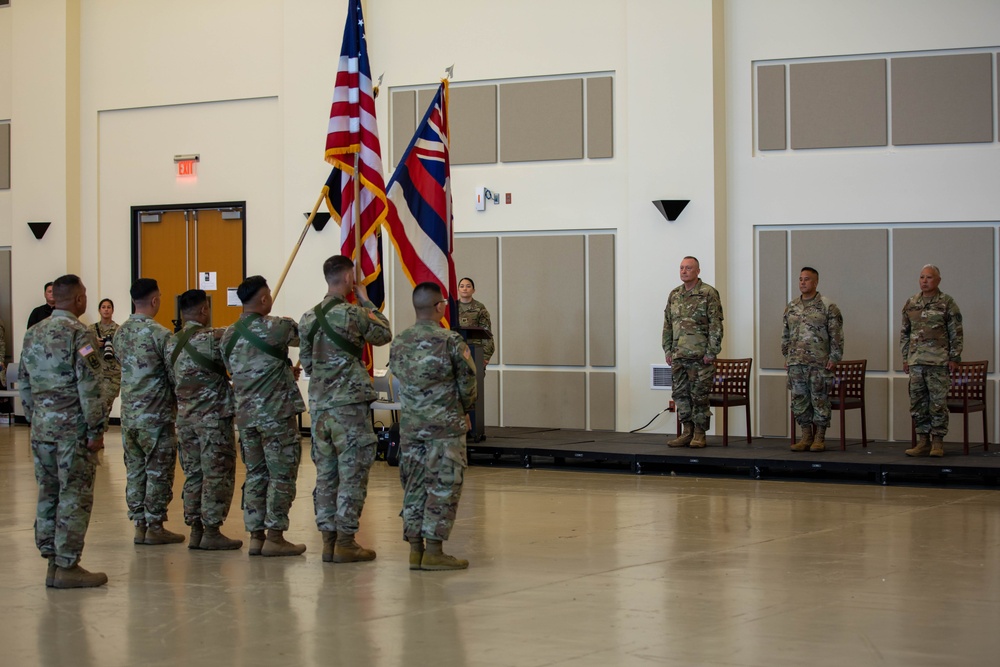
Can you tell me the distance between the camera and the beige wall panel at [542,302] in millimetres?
13859

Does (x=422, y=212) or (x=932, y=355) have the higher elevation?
(x=422, y=212)

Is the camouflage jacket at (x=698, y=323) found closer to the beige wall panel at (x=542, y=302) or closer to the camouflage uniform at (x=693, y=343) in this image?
the camouflage uniform at (x=693, y=343)

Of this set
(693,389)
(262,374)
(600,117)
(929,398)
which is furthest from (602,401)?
(262,374)

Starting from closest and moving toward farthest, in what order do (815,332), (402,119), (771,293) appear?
(815,332)
(771,293)
(402,119)

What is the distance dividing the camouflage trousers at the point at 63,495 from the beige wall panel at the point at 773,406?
829cm

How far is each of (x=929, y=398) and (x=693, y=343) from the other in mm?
2232

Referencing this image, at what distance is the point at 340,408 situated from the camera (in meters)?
6.95

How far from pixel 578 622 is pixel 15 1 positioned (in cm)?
1444

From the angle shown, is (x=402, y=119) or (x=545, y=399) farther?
(x=402, y=119)

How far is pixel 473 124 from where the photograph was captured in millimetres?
14391

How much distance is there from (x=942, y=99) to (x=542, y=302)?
4851 mm

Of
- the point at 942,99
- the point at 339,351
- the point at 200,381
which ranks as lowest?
the point at 200,381

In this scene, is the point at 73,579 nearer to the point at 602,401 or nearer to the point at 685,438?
the point at 685,438

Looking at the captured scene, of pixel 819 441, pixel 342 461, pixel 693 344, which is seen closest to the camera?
pixel 342 461
